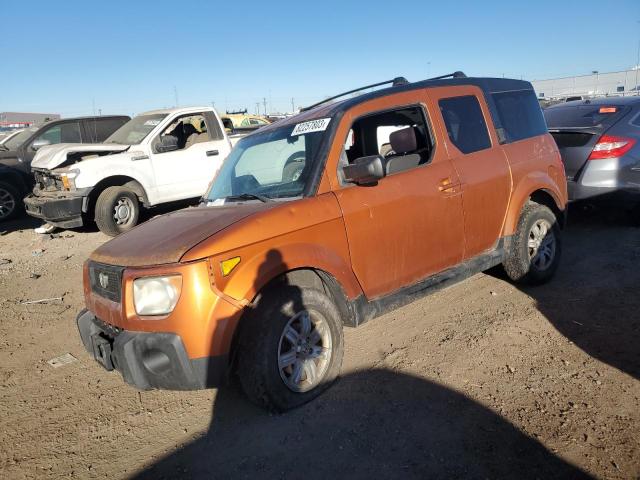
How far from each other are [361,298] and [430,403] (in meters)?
0.81

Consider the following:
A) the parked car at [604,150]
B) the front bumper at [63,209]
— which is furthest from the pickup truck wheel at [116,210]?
the parked car at [604,150]

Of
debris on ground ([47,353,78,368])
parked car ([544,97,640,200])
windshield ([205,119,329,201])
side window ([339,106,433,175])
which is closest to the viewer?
windshield ([205,119,329,201])

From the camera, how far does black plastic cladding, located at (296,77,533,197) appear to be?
10.5 ft

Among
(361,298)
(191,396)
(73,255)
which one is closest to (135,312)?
(191,396)

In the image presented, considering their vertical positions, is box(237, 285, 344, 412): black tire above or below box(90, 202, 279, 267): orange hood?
below

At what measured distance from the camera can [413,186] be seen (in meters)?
3.50

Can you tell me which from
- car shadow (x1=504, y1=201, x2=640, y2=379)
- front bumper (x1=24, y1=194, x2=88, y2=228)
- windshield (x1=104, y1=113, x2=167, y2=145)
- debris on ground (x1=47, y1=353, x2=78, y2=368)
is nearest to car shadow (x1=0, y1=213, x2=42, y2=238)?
front bumper (x1=24, y1=194, x2=88, y2=228)

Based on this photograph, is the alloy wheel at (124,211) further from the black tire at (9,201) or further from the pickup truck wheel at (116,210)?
the black tire at (9,201)

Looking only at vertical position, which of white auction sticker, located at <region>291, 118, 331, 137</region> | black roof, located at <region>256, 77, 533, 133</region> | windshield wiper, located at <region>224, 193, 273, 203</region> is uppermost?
black roof, located at <region>256, 77, 533, 133</region>

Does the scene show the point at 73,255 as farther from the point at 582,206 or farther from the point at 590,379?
the point at 582,206

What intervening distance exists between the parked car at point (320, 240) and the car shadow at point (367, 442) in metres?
0.20

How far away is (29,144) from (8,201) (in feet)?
4.46

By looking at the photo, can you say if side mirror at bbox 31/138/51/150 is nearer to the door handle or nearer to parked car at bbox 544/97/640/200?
the door handle

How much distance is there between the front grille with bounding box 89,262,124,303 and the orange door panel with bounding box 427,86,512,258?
2.66 metres
